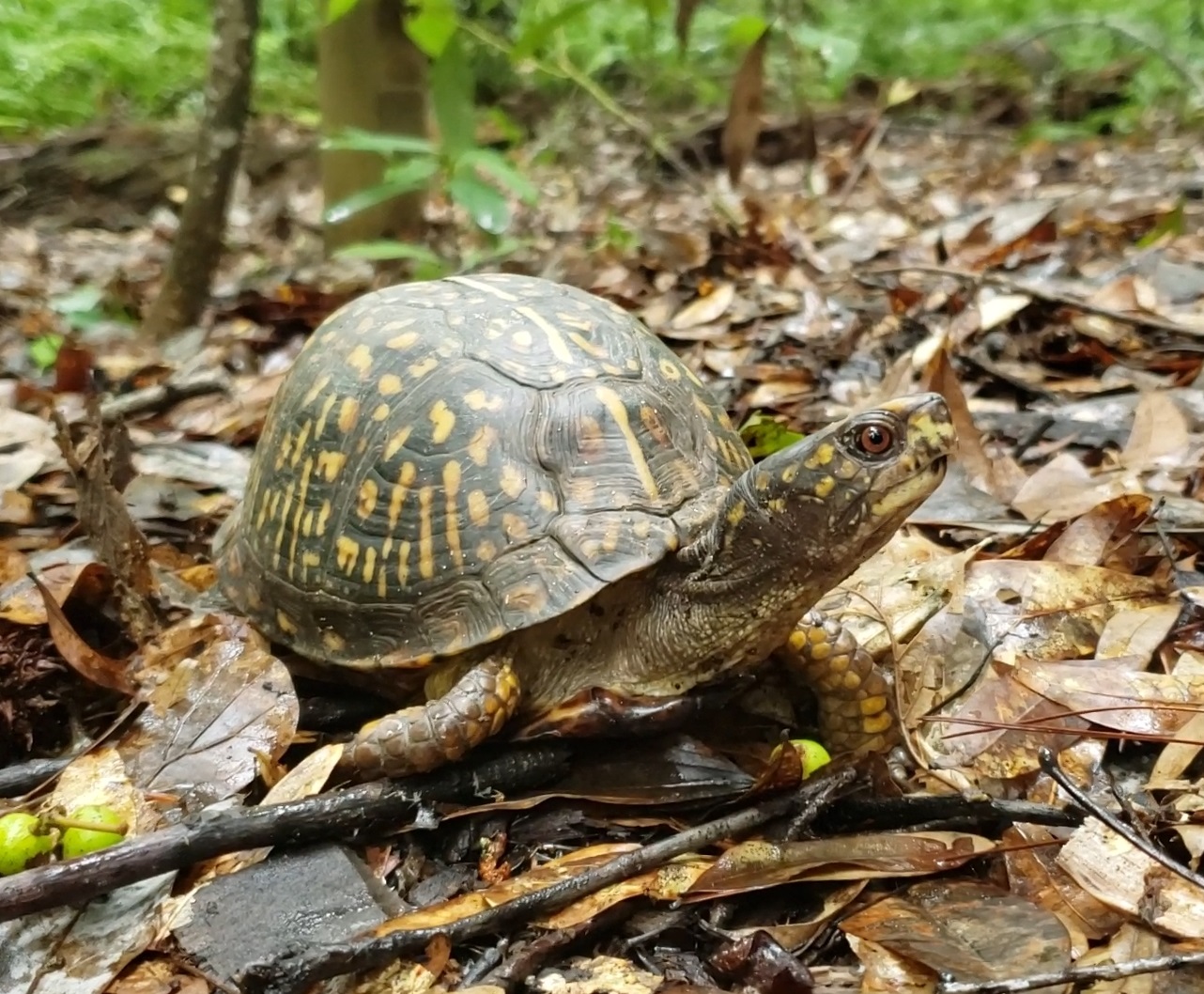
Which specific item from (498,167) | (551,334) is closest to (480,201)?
(498,167)

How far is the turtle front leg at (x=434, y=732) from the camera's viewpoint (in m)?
1.88

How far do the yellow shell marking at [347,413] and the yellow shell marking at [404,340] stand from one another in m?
0.16

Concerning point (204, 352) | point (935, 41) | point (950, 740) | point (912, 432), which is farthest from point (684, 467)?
point (935, 41)

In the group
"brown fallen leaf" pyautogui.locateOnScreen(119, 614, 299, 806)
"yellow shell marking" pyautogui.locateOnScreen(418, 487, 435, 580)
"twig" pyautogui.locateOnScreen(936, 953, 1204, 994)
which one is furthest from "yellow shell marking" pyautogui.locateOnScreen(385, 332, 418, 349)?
"twig" pyautogui.locateOnScreen(936, 953, 1204, 994)

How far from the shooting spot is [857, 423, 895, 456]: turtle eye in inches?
68.9

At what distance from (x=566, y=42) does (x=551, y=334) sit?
6.33 metres

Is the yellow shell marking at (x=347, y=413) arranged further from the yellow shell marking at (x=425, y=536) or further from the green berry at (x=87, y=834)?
the green berry at (x=87, y=834)

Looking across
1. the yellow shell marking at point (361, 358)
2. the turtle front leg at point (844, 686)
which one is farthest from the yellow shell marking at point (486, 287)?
the turtle front leg at point (844, 686)

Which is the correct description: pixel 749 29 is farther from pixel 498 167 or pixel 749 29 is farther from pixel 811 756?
pixel 811 756

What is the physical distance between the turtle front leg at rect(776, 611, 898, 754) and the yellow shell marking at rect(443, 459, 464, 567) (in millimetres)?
703

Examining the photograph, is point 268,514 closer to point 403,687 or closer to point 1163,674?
point 403,687

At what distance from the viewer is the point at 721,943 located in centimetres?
155

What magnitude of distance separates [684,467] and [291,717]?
100cm

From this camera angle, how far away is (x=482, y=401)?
A: 2.19 m
